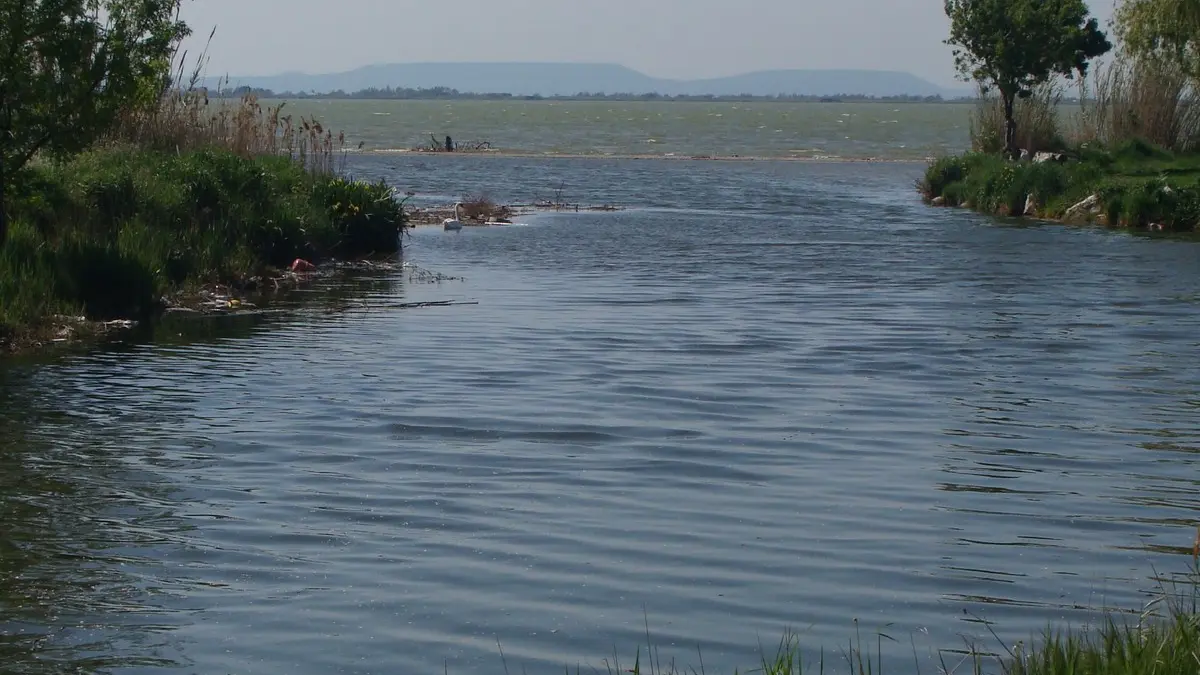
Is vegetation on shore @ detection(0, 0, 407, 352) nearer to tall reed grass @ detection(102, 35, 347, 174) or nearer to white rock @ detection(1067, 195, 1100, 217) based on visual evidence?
tall reed grass @ detection(102, 35, 347, 174)

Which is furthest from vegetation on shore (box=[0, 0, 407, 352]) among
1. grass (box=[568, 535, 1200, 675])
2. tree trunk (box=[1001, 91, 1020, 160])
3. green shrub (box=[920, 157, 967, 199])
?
tree trunk (box=[1001, 91, 1020, 160])

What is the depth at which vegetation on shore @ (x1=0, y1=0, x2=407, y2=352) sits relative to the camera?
19047mm

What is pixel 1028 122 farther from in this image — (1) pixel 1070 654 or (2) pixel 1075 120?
(1) pixel 1070 654

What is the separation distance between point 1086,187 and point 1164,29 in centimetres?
798

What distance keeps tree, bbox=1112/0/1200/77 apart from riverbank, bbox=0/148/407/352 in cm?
2443

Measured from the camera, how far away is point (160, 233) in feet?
73.0

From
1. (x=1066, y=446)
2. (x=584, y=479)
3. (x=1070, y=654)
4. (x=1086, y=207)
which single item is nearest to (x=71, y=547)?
(x=584, y=479)

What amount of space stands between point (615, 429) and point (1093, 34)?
4169cm

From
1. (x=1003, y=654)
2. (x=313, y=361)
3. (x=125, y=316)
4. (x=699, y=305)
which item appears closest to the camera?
(x=1003, y=654)

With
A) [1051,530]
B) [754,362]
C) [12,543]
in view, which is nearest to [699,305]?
[754,362]

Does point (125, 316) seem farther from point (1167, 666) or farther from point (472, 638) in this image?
point (1167, 666)

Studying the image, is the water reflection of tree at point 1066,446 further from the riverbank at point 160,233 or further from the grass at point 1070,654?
the riverbank at point 160,233

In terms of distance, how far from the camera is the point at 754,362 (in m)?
18.2

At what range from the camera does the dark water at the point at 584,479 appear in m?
8.67
